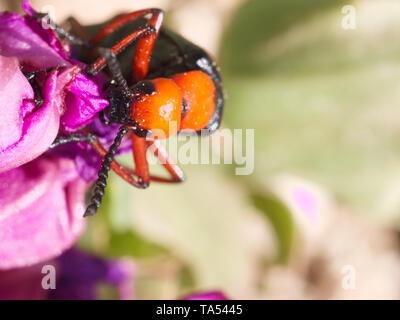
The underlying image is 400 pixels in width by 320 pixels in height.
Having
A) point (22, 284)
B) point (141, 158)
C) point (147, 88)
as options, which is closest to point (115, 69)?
point (147, 88)

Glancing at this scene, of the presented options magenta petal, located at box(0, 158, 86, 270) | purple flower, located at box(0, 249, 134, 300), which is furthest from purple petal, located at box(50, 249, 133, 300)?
magenta petal, located at box(0, 158, 86, 270)

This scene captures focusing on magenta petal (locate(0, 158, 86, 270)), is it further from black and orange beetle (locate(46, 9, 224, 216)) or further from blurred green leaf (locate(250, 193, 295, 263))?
blurred green leaf (locate(250, 193, 295, 263))

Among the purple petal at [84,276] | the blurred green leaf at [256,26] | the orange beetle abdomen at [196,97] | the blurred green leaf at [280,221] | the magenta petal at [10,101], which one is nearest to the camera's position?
the magenta petal at [10,101]

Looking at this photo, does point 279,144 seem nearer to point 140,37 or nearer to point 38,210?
point 140,37

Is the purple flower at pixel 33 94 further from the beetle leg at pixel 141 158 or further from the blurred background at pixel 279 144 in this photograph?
the blurred background at pixel 279 144

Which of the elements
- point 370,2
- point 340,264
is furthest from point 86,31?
point 340,264

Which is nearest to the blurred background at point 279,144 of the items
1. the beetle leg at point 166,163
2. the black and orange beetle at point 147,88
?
the beetle leg at point 166,163

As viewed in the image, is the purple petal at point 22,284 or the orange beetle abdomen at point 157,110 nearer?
the orange beetle abdomen at point 157,110
